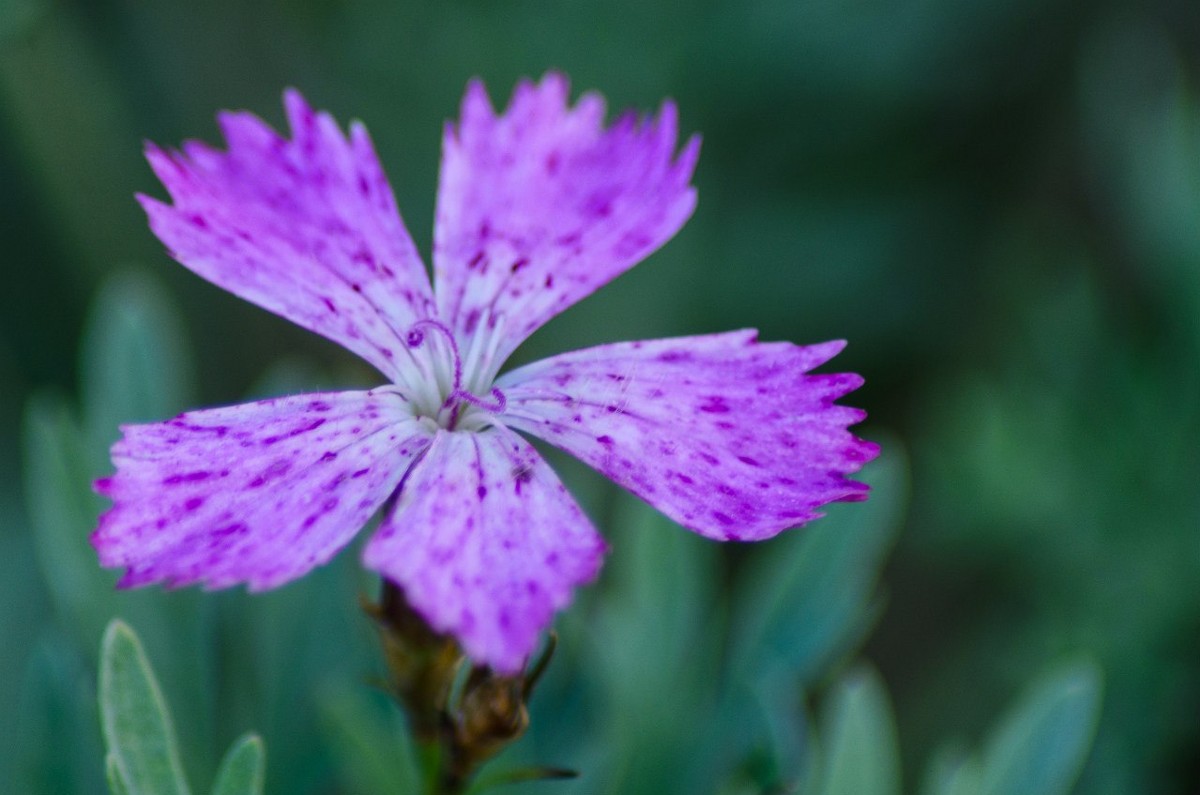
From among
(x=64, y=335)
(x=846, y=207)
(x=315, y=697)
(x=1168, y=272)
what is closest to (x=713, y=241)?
(x=846, y=207)

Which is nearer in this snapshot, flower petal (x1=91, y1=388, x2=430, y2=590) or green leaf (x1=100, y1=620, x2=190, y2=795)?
flower petal (x1=91, y1=388, x2=430, y2=590)

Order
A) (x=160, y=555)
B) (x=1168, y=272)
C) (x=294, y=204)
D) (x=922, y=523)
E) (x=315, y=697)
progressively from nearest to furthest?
1. (x=160, y=555)
2. (x=294, y=204)
3. (x=315, y=697)
4. (x=1168, y=272)
5. (x=922, y=523)

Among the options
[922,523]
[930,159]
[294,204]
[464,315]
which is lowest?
[922,523]

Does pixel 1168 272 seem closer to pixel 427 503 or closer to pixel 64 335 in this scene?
pixel 427 503

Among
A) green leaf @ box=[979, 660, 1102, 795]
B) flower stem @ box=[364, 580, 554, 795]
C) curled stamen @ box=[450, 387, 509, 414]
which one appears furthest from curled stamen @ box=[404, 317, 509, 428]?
green leaf @ box=[979, 660, 1102, 795]

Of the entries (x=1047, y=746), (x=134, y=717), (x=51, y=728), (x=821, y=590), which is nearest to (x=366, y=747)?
(x=51, y=728)

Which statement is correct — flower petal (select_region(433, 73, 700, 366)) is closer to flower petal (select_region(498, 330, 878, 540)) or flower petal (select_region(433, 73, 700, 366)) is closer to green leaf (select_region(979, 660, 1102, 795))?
flower petal (select_region(498, 330, 878, 540))

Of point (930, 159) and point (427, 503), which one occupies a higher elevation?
point (930, 159)
